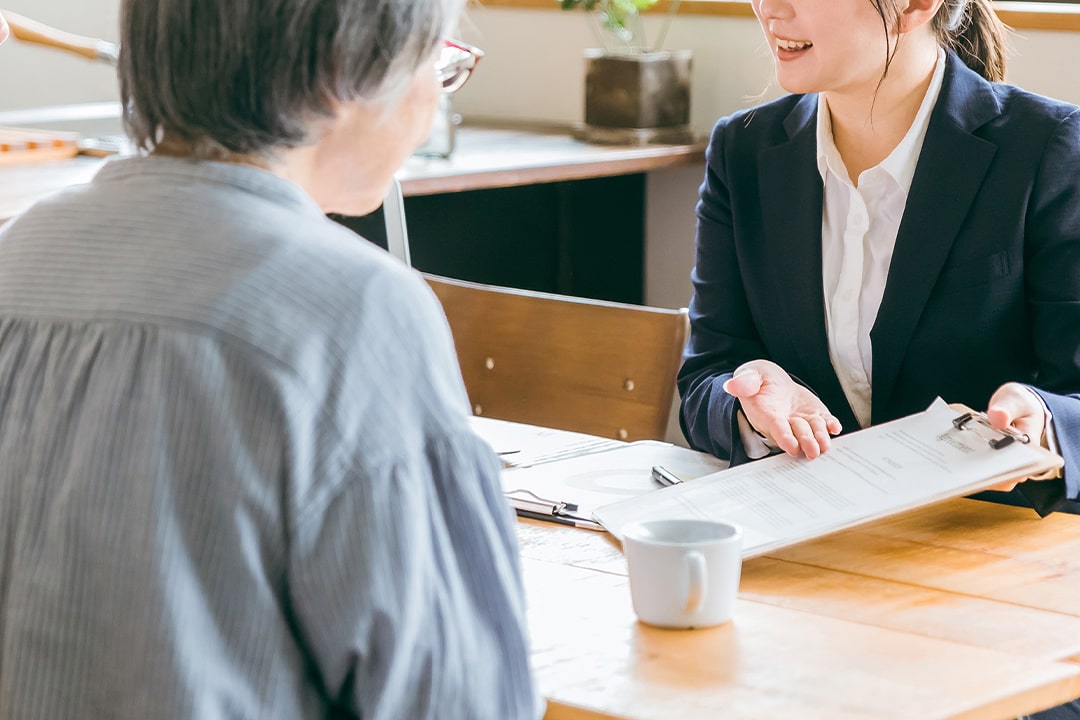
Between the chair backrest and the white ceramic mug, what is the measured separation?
2.63 feet

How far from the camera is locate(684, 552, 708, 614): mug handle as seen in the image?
938 mm

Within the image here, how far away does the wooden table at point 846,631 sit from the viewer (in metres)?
0.85

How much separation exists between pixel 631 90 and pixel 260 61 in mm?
2203

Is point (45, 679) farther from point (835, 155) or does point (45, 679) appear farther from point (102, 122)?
point (102, 122)

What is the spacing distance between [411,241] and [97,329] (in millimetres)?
2161

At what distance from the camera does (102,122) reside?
9.86ft

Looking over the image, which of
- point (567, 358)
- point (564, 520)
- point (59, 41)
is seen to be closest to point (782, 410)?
point (564, 520)

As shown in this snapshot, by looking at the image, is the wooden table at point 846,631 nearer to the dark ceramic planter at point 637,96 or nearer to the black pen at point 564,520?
the black pen at point 564,520

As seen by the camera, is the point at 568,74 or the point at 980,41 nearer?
the point at 980,41

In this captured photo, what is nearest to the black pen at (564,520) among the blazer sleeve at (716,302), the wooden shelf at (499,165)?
the blazer sleeve at (716,302)

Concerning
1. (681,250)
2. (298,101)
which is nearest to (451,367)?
(298,101)

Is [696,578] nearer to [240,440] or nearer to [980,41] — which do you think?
[240,440]

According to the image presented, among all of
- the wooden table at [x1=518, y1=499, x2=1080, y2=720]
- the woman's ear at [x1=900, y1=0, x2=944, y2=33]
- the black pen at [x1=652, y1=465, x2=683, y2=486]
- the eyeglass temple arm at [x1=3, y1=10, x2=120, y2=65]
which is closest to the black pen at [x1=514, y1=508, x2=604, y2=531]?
the wooden table at [x1=518, y1=499, x2=1080, y2=720]

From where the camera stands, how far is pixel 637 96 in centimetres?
287
